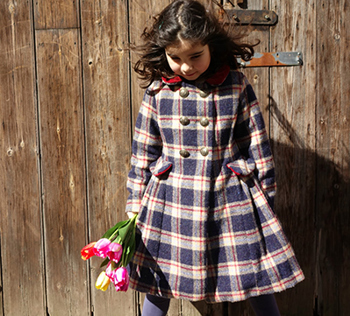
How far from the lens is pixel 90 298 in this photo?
5.86ft

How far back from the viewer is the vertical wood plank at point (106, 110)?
1.61m

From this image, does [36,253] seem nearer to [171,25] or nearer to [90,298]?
[90,298]

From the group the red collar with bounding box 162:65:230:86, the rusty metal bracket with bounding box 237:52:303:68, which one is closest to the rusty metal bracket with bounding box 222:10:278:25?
the rusty metal bracket with bounding box 237:52:303:68

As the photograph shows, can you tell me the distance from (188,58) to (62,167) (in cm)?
80

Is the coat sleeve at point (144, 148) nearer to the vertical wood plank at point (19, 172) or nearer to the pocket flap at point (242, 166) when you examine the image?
the pocket flap at point (242, 166)

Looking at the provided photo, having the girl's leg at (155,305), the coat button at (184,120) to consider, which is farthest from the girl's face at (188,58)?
the girl's leg at (155,305)

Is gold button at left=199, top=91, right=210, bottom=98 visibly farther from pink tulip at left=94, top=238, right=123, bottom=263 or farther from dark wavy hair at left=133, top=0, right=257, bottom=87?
pink tulip at left=94, top=238, right=123, bottom=263

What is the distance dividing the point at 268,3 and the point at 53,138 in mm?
1108

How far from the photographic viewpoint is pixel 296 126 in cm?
172

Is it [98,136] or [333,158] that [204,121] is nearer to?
[98,136]

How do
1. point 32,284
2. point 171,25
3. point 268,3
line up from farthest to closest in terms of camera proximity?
1. point 32,284
2. point 268,3
3. point 171,25

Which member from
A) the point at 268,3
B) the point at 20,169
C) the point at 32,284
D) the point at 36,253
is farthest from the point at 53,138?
the point at 268,3

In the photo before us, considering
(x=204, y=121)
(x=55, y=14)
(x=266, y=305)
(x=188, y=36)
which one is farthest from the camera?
(x=55, y=14)

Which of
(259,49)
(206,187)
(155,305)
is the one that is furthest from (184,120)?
(155,305)
